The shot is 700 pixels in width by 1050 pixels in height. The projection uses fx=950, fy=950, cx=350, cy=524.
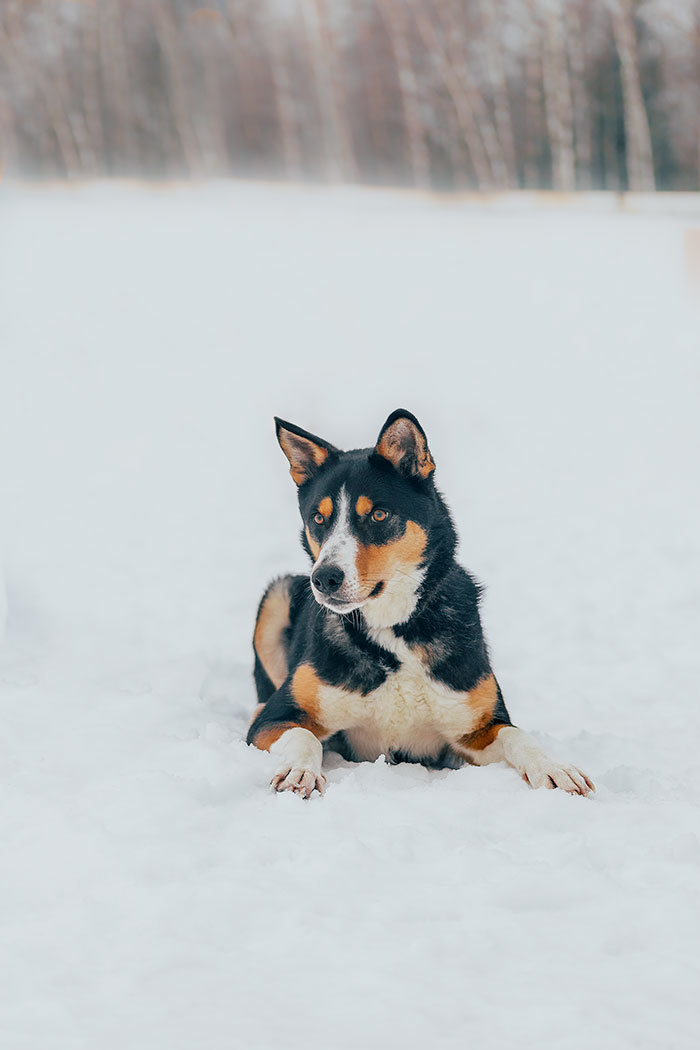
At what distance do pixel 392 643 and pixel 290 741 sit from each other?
546 millimetres

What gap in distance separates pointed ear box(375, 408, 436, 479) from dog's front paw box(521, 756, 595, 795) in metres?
1.18

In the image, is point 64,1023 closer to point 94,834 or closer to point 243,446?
point 94,834

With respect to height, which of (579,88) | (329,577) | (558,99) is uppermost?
(579,88)

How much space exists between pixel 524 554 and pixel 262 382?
526 cm

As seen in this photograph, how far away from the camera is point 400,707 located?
12.0 feet

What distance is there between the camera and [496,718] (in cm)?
381

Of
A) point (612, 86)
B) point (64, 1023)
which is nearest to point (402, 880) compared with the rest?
point (64, 1023)

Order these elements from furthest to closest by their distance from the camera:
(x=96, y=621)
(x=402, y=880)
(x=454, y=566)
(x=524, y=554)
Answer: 1. (x=524, y=554)
2. (x=96, y=621)
3. (x=454, y=566)
4. (x=402, y=880)

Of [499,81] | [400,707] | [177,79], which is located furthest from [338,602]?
[177,79]

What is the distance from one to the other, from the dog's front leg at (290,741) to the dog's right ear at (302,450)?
89 centimetres

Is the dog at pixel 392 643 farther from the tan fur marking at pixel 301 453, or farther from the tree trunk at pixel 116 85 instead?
the tree trunk at pixel 116 85

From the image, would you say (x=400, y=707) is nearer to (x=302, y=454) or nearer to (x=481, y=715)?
(x=481, y=715)

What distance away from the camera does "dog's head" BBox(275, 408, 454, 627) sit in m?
3.47

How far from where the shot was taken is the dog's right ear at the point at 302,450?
3836 millimetres
